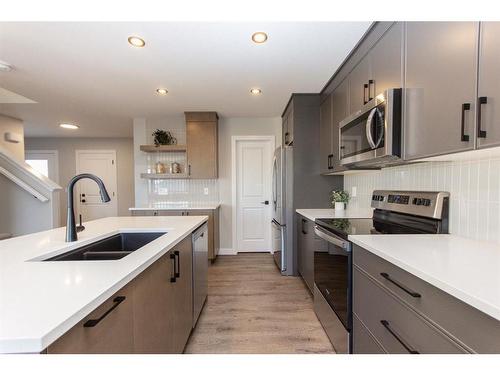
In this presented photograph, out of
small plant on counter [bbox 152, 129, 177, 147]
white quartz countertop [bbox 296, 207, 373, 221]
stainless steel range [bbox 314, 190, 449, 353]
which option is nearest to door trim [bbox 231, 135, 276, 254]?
small plant on counter [bbox 152, 129, 177, 147]

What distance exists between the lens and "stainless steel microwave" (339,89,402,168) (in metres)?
1.41

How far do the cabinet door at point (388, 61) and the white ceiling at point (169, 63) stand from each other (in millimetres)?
223

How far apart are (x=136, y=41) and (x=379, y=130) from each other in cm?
190

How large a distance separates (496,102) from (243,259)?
3455 millimetres

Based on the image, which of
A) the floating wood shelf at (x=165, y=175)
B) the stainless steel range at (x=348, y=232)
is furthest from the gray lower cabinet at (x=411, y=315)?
the floating wood shelf at (x=165, y=175)

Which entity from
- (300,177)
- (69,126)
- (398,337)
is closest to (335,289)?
(398,337)

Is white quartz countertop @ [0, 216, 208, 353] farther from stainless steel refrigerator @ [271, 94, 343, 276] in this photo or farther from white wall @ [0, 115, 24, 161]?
white wall @ [0, 115, 24, 161]

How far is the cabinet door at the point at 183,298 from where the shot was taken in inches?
57.8

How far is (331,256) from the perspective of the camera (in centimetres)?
173

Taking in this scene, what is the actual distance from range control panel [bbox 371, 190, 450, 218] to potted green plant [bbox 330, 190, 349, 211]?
31.5 inches

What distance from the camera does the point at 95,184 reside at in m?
5.93

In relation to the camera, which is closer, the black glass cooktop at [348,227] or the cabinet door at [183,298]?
the cabinet door at [183,298]

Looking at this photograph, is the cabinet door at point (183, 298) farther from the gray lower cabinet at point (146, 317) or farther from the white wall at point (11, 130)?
the white wall at point (11, 130)

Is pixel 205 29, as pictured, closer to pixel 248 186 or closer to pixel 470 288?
pixel 470 288
